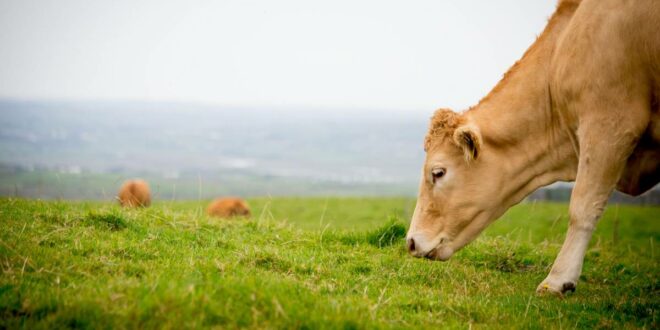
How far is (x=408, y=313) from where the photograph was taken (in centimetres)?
507

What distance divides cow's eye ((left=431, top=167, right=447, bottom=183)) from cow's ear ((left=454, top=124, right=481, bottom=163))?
1.13 feet

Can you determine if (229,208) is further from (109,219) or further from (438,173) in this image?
(438,173)

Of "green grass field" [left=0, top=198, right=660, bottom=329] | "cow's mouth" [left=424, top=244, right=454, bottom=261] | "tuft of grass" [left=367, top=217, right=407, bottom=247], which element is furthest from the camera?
"tuft of grass" [left=367, top=217, right=407, bottom=247]

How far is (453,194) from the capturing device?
713 cm

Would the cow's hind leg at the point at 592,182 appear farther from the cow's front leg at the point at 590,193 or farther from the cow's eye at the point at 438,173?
the cow's eye at the point at 438,173

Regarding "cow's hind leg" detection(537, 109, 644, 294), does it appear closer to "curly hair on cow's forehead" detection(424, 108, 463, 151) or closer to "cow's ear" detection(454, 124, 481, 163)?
"cow's ear" detection(454, 124, 481, 163)

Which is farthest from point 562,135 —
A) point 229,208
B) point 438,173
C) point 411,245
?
point 229,208

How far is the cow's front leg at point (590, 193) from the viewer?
6.06m

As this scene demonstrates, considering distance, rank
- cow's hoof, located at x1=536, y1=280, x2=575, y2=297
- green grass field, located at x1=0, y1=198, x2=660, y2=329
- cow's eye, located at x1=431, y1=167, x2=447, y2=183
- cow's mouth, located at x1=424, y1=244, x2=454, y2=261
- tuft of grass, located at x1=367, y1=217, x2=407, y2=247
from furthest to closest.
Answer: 1. tuft of grass, located at x1=367, y1=217, x2=407, y2=247
2. cow's eye, located at x1=431, y1=167, x2=447, y2=183
3. cow's mouth, located at x1=424, y1=244, x2=454, y2=261
4. cow's hoof, located at x1=536, y1=280, x2=575, y2=297
5. green grass field, located at x1=0, y1=198, x2=660, y2=329

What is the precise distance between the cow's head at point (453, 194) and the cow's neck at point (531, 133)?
0.79 ft

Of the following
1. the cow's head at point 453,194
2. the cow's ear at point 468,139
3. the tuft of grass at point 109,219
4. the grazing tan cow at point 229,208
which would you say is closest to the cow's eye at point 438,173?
the cow's head at point 453,194

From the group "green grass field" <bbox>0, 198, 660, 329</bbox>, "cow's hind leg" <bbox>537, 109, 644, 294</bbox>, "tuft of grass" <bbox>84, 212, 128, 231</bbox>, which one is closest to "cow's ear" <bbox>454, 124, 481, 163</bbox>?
"cow's hind leg" <bbox>537, 109, 644, 294</bbox>

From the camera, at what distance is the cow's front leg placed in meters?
6.06

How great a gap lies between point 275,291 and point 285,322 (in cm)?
51
